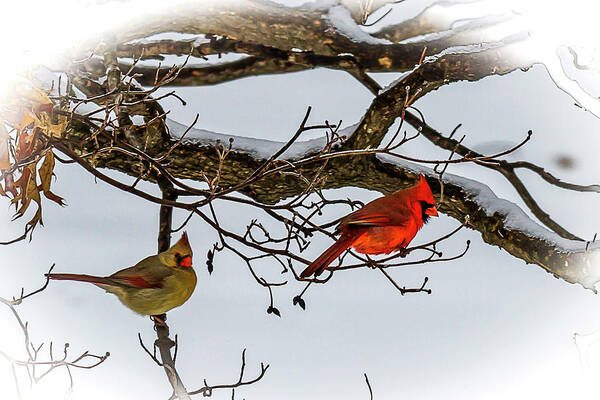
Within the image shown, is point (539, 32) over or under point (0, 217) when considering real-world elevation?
over

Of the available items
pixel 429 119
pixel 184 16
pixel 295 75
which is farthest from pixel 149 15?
pixel 429 119

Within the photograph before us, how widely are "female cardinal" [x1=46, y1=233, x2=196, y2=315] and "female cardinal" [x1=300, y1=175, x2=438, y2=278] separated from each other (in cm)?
34

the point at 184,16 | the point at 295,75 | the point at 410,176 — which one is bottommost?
the point at 410,176

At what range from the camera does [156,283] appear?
3.98 feet

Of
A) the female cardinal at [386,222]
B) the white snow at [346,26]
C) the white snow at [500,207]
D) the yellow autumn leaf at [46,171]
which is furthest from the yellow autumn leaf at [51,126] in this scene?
the white snow at [500,207]

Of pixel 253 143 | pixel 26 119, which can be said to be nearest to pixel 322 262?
pixel 26 119

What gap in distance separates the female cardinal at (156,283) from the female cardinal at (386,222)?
13.4 inches

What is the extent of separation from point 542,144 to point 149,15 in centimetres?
130

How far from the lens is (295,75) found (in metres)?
2.08

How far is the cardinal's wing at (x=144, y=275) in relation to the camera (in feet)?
3.88

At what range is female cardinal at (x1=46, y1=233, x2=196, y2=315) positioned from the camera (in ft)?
3.93

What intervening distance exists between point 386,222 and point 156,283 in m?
0.46

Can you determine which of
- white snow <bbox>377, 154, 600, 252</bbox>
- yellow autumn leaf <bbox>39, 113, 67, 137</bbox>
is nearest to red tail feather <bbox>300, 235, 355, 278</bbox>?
yellow autumn leaf <bbox>39, 113, 67, 137</bbox>

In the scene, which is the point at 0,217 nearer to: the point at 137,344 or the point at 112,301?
the point at 112,301
